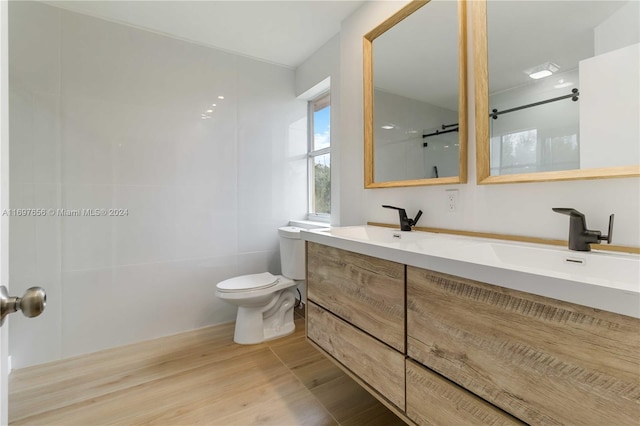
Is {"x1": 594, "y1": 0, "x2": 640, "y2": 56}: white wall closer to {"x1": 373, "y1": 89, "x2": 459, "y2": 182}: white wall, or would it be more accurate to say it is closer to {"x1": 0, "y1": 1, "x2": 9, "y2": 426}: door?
{"x1": 373, "y1": 89, "x2": 459, "y2": 182}: white wall

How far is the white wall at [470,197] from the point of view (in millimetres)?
893

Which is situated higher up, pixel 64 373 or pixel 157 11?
pixel 157 11

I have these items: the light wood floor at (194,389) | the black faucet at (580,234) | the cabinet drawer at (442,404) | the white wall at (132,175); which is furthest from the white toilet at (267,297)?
the black faucet at (580,234)

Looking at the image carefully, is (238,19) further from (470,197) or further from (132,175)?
(470,197)

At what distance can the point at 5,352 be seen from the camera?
1.92 feet

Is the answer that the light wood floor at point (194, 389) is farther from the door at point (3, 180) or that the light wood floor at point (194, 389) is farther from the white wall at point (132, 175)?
the door at point (3, 180)

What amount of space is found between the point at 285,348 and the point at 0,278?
1753 millimetres

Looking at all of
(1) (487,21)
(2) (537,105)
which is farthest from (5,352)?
(1) (487,21)

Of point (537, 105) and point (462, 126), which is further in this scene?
point (462, 126)

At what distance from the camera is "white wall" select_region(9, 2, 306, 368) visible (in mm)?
1771

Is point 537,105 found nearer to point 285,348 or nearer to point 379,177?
point 379,177

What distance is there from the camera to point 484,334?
703 millimetres

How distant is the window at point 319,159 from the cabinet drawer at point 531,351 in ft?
6.11

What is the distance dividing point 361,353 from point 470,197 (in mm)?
843
